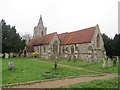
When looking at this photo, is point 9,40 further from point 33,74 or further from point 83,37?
point 33,74

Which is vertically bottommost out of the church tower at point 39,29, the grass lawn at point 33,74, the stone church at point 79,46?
the grass lawn at point 33,74

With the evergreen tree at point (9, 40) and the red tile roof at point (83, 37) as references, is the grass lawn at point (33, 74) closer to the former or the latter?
the red tile roof at point (83, 37)

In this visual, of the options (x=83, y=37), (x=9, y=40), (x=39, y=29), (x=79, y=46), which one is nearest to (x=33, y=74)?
(x=79, y=46)

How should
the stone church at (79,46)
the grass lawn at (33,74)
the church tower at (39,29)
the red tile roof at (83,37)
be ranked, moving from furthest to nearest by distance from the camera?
the church tower at (39,29) < the red tile roof at (83,37) < the stone church at (79,46) < the grass lawn at (33,74)

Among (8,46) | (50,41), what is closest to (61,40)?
(50,41)

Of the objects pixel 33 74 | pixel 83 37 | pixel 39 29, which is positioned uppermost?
pixel 39 29

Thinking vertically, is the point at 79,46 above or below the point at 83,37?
below

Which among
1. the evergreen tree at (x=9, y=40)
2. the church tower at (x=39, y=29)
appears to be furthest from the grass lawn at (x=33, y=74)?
the church tower at (x=39, y=29)

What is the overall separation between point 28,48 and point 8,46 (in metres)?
9.80

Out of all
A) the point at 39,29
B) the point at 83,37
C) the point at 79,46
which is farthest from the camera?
the point at 39,29

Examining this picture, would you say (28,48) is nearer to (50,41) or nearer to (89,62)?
(50,41)

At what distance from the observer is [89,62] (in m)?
18.7

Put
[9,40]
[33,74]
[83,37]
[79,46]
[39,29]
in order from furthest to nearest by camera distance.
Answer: [39,29], [9,40], [83,37], [79,46], [33,74]

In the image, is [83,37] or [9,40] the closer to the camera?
[83,37]
